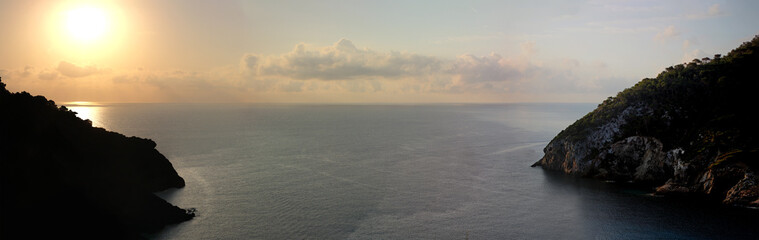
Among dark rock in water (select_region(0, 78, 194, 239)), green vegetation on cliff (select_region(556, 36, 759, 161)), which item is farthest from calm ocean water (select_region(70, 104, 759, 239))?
green vegetation on cliff (select_region(556, 36, 759, 161))

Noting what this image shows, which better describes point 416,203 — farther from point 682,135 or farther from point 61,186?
point 682,135

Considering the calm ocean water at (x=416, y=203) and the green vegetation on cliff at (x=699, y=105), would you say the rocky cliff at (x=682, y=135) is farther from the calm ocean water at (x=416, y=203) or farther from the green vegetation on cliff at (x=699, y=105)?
the calm ocean water at (x=416, y=203)

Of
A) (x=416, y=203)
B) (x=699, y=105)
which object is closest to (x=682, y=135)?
(x=699, y=105)

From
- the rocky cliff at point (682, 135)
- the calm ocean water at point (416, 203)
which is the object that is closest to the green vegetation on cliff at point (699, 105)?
the rocky cliff at point (682, 135)

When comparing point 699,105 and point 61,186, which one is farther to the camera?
point 699,105

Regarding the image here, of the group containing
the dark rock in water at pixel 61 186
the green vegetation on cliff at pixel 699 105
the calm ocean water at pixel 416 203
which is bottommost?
the calm ocean water at pixel 416 203

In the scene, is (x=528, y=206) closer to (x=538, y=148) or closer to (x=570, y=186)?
(x=570, y=186)
